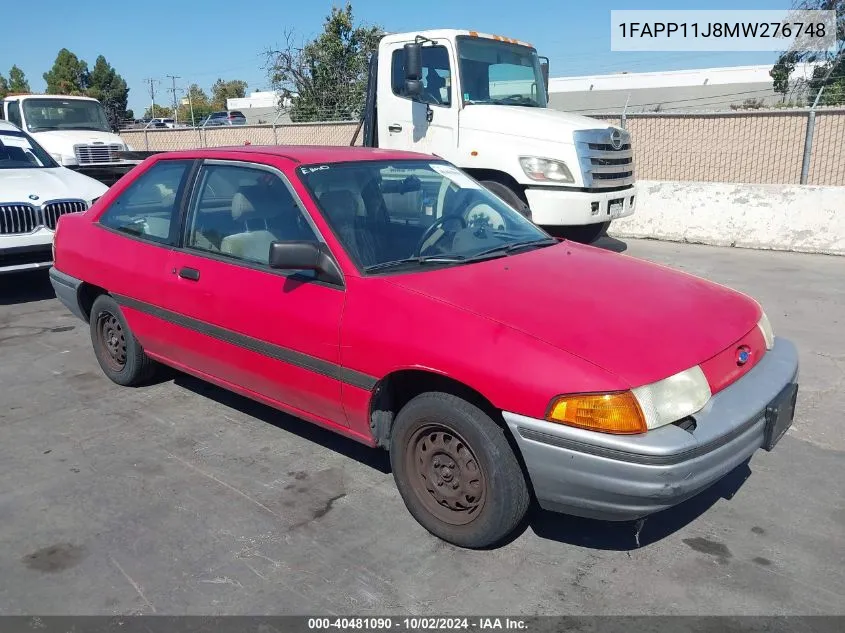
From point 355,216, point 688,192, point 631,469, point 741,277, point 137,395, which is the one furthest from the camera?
point 688,192

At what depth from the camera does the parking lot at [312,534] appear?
9.06ft

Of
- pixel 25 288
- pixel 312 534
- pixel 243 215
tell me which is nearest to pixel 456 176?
pixel 243 215

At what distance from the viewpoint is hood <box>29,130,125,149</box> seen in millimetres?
13477

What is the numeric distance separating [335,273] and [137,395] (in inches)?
92.5

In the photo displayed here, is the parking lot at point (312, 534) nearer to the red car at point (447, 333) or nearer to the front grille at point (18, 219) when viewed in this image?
the red car at point (447, 333)

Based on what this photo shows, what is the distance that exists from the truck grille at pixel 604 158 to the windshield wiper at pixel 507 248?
416cm

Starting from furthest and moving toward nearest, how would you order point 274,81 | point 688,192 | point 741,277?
1. point 274,81
2. point 688,192
3. point 741,277

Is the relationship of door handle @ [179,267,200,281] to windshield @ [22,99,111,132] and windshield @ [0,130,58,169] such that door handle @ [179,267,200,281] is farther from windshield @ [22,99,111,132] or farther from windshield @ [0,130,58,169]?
windshield @ [22,99,111,132]

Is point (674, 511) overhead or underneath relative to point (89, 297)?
underneath

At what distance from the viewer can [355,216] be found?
11.8 feet

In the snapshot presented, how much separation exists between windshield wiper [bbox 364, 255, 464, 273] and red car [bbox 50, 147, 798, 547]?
0.04ft

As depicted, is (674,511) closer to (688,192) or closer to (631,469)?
(631,469)

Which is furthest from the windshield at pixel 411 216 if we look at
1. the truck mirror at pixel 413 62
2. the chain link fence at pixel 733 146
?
the chain link fence at pixel 733 146

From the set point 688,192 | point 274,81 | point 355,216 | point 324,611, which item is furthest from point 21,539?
point 274,81
